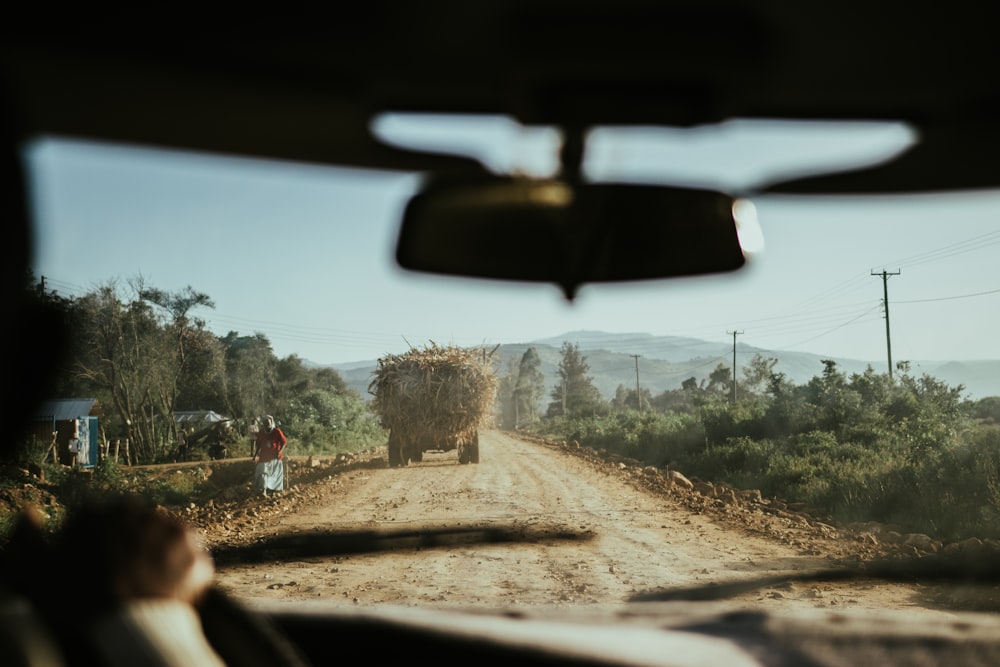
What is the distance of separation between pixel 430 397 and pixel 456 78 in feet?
75.8

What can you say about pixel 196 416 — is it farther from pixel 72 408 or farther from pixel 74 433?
pixel 74 433

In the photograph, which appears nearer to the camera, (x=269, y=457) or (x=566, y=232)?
(x=566, y=232)

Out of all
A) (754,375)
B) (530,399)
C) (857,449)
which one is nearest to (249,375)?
(857,449)

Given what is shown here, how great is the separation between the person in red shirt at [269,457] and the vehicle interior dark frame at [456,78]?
1307 centimetres

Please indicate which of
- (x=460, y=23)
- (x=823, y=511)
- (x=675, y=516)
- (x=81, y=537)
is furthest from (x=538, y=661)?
(x=823, y=511)

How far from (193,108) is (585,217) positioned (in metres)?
1.06

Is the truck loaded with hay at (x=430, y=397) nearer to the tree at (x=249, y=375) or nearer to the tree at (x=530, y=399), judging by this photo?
the tree at (x=249, y=375)

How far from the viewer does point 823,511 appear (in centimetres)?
1330

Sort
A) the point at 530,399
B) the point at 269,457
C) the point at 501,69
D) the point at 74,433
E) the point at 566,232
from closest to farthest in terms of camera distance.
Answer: the point at 501,69 < the point at 566,232 < the point at 269,457 < the point at 74,433 < the point at 530,399

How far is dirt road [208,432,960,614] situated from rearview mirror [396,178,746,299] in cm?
181

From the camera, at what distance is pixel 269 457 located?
15.4m

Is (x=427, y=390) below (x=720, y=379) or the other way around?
below

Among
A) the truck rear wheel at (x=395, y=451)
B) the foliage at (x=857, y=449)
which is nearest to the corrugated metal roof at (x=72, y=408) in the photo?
the truck rear wheel at (x=395, y=451)

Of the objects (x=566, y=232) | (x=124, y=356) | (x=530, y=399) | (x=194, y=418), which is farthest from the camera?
(x=530, y=399)
